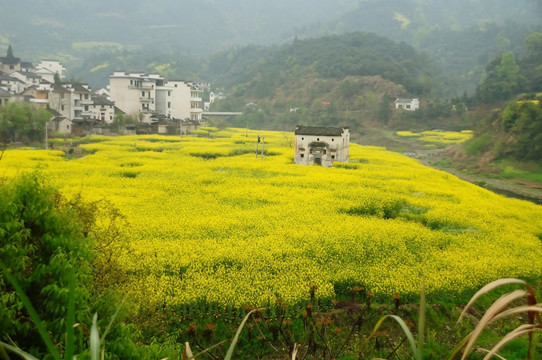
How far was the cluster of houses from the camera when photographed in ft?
187

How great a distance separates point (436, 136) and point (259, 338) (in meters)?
69.0

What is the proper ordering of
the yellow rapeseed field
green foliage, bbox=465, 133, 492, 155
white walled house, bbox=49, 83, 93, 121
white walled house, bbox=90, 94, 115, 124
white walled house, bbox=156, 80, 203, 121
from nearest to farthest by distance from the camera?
the yellow rapeseed field < green foliage, bbox=465, 133, 492, 155 < white walled house, bbox=49, 83, 93, 121 < white walled house, bbox=90, 94, 115, 124 < white walled house, bbox=156, 80, 203, 121

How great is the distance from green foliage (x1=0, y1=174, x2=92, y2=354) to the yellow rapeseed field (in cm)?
96

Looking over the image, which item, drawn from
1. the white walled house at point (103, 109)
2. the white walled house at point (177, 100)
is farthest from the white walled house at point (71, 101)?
the white walled house at point (177, 100)

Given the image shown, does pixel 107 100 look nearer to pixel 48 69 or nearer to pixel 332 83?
pixel 48 69

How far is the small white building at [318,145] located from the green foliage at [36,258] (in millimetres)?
31404

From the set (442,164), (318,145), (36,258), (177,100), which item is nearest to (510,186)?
(442,164)

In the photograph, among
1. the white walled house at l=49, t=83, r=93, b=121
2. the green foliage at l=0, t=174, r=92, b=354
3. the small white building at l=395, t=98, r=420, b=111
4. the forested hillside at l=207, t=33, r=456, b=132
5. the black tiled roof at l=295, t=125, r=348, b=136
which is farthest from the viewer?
Result: the forested hillside at l=207, t=33, r=456, b=132

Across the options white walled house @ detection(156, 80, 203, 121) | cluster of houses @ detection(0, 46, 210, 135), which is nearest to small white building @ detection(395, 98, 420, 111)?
cluster of houses @ detection(0, 46, 210, 135)

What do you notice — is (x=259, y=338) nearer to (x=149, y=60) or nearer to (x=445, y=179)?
(x=445, y=179)

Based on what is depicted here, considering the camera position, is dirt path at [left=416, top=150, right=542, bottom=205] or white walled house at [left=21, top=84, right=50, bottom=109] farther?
white walled house at [left=21, top=84, right=50, bottom=109]

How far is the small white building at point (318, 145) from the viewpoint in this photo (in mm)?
38562

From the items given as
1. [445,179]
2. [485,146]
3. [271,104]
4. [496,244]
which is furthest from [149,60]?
[496,244]

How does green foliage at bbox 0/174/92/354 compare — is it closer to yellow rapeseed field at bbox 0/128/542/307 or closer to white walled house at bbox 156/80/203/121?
yellow rapeseed field at bbox 0/128/542/307
